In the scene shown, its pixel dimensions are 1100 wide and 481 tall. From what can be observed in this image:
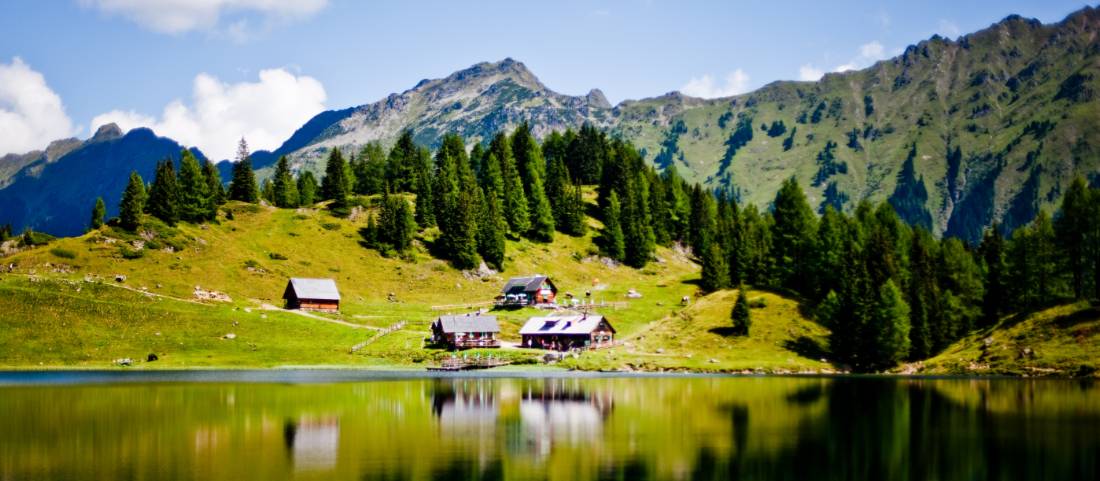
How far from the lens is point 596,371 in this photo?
101 metres

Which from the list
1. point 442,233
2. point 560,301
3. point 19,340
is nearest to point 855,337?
point 560,301

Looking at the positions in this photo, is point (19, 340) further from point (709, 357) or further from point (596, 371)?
point (709, 357)

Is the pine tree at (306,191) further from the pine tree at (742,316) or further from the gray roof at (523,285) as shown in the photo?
the pine tree at (742,316)

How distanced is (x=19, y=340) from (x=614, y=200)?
370ft

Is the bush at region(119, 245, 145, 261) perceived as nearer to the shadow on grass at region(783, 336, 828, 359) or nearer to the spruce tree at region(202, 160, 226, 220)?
the spruce tree at region(202, 160, 226, 220)

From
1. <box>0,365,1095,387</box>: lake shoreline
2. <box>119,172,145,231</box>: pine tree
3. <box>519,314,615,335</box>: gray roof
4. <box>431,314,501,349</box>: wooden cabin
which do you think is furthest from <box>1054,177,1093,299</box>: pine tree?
<box>119,172,145,231</box>: pine tree

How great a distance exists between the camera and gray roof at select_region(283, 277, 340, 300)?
418 ft

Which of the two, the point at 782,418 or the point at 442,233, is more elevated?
the point at 442,233

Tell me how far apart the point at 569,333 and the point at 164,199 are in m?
72.8

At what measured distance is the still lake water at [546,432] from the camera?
109 ft

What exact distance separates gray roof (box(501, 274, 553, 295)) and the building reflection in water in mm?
90656

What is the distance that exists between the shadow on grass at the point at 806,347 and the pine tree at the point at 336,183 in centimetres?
9824

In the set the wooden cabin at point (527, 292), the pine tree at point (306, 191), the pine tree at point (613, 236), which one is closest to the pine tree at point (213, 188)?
the pine tree at point (306, 191)

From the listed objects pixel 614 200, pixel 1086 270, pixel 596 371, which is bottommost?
pixel 596 371
